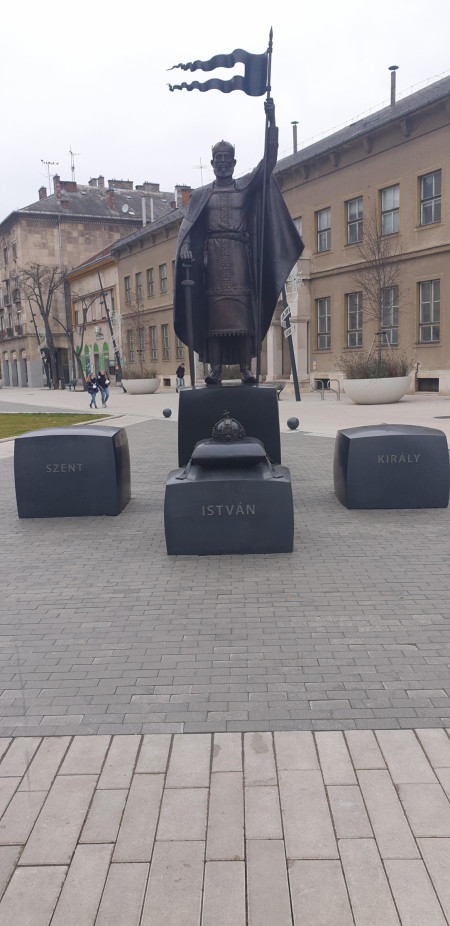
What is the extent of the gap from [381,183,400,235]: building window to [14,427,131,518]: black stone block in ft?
85.4

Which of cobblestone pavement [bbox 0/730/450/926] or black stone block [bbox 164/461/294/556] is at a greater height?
black stone block [bbox 164/461/294/556]

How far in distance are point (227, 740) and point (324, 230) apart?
34.6 meters

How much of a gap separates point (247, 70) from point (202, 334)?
9.40 ft

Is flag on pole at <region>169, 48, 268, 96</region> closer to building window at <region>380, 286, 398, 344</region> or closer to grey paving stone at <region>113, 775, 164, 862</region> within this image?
grey paving stone at <region>113, 775, 164, 862</region>

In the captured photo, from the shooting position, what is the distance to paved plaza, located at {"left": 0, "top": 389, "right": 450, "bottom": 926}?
238 centimetres

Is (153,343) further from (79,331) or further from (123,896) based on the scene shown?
(123,896)

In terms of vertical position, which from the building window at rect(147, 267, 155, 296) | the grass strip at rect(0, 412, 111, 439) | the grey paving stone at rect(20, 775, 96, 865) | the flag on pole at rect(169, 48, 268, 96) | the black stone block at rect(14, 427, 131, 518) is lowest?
the grey paving stone at rect(20, 775, 96, 865)

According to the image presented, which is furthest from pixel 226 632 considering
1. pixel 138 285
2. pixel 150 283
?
pixel 138 285

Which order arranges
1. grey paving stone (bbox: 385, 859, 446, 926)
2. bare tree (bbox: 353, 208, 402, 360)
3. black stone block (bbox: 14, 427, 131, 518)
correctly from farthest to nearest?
bare tree (bbox: 353, 208, 402, 360), black stone block (bbox: 14, 427, 131, 518), grey paving stone (bbox: 385, 859, 446, 926)

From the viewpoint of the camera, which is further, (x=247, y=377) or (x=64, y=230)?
(x=64, y=230)

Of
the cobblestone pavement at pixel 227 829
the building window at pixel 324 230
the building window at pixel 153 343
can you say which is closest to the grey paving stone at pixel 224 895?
the cobblestone pavement at pixel 227 829

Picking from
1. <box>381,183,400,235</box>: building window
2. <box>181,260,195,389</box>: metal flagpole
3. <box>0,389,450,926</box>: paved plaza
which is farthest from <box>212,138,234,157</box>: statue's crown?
<box>381,183,400,235</box>: building window

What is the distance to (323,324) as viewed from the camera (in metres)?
35.7

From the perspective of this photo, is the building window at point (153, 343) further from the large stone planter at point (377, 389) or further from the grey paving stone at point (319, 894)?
the grey paving stone at point (319, 894)
